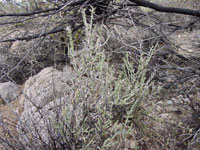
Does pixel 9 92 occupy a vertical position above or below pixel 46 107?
below

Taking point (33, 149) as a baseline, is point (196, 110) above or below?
below

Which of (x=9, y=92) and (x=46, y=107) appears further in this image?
(x=9, y=92)

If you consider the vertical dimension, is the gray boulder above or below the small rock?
above

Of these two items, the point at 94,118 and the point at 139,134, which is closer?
the point at 94,118

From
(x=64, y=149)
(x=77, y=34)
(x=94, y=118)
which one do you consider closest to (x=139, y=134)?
(x=94, y=118)

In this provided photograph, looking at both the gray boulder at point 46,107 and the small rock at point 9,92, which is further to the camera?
the small rock at point 9,92

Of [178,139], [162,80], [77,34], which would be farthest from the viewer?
[77,34]

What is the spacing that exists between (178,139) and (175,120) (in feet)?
0.85

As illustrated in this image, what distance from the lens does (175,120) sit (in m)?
1.92

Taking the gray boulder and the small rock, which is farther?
the small rock

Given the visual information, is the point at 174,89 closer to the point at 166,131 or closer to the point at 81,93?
the point at 166,131

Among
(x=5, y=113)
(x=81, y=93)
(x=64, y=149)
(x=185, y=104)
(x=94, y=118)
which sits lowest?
(x=5, y=113)

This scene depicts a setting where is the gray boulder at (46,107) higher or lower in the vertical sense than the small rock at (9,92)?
higher

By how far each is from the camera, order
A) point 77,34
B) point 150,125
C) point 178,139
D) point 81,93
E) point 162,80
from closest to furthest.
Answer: point 81,93 < point 178,139 < point 150,125 < point 162,80 < point 77,34
